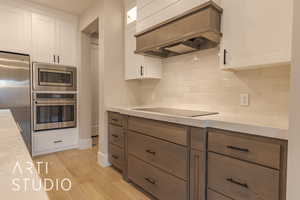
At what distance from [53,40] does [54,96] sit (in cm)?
107

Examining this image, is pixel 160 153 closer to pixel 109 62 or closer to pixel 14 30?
pixel 109 62

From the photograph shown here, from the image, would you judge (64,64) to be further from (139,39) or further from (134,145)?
(134,145)

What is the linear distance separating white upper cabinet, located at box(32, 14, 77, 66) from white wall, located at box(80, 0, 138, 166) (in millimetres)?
853

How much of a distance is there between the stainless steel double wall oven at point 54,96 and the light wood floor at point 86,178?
620 mm

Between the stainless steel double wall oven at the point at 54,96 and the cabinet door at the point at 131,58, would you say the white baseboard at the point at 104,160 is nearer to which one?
the stainless steel double wall oven at the point at 54,96

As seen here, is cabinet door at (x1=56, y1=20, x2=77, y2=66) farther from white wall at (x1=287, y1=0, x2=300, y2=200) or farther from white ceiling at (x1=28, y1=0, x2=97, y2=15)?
white wall at (x1=287, y1=0, x2=300, y2=200)

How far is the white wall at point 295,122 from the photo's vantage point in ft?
2.64

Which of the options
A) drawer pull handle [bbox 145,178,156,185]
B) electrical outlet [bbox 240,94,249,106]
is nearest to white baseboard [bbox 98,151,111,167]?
drawer pull handle [bbox 145,178,156,185]

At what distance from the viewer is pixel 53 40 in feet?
10.1

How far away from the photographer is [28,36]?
2.83 metres

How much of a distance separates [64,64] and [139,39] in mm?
1835

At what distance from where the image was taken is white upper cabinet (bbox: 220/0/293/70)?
44.1 inches

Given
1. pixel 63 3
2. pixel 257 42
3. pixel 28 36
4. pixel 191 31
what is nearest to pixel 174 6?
pixel 191 31

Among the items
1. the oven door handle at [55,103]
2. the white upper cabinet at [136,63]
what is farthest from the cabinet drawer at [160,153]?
the oven door handle at [55,103]
